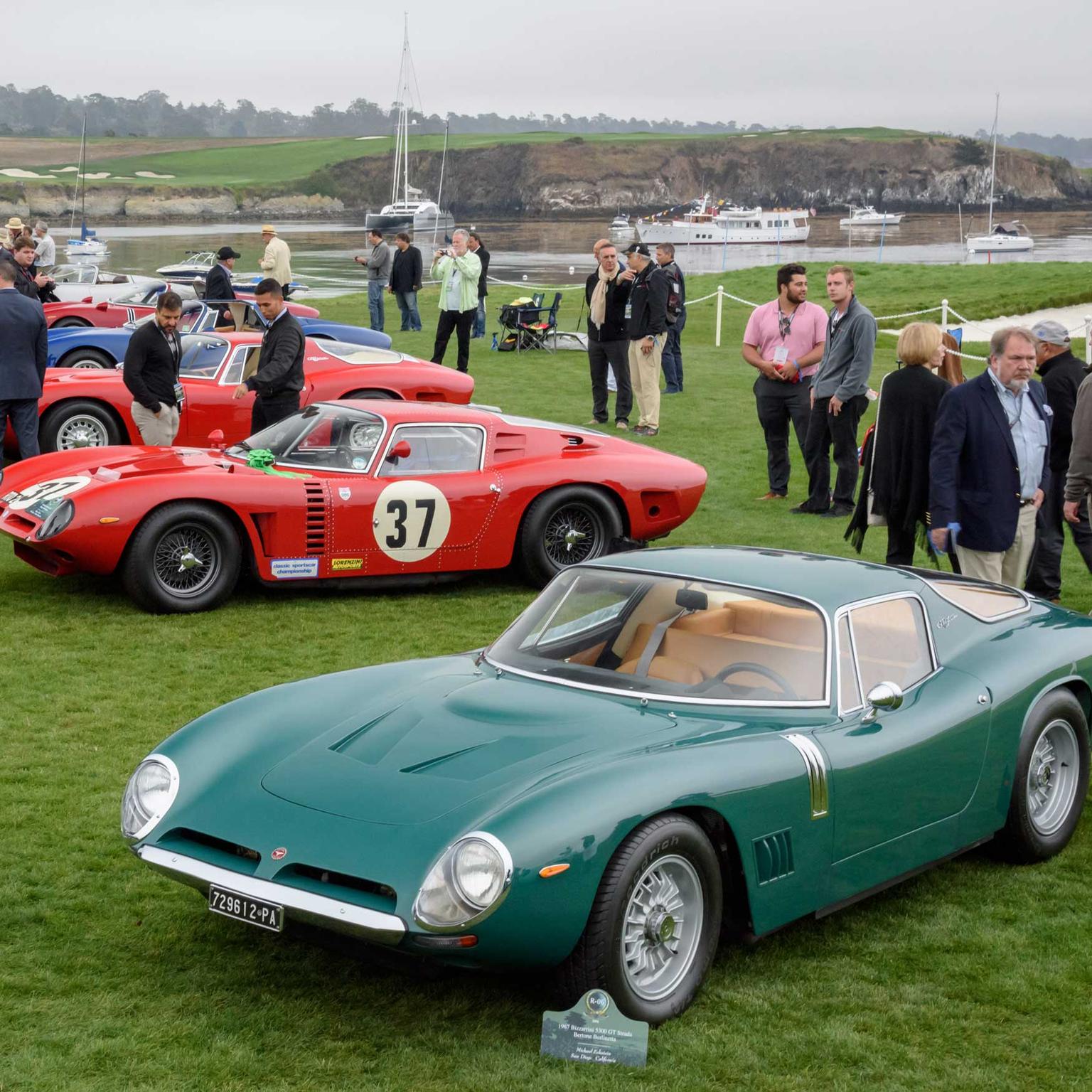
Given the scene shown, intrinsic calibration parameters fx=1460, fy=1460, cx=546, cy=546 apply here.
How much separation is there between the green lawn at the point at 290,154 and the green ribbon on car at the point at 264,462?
137 m

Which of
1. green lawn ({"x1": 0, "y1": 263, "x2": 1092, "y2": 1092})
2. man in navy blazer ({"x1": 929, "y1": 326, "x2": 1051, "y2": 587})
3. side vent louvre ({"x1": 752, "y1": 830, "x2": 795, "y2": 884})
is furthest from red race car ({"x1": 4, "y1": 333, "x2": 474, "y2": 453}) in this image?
side vent louvre ({"x1": 752, "y1": 830, "x2": 795, "y2": 884})

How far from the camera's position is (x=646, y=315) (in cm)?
1504

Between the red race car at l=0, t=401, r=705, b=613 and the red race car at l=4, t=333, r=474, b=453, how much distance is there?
11.5 ft

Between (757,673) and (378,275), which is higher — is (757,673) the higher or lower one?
the lower one

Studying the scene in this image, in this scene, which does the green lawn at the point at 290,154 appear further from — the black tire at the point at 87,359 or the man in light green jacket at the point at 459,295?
the black tire at the point at 87,359

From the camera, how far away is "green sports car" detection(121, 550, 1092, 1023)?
4020 millimetres

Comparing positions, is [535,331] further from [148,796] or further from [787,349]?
[148,796]

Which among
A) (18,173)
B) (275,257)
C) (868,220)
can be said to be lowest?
(275,257)

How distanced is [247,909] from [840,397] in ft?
26.9

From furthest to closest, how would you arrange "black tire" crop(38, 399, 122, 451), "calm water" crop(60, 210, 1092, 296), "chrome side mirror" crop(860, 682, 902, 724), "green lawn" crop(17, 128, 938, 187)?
"green lawn" crop(17, 128, 938, 187) → "calm water" crop(60, 210, 1092, 296) → "black tire" crop(38, 399, 122, 451) → "chrome side mirror" crop(860, 682, 902, 724)

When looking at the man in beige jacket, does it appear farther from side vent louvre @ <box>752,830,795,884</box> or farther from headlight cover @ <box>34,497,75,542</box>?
side vent louvre @ <box>752,830,795,884</box>

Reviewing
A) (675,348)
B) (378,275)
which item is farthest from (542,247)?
(675,348)

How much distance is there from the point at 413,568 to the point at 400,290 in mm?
15452

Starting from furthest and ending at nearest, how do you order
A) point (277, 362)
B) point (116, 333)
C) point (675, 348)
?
point (675, 348), point (116, 333), point (277, 362)
